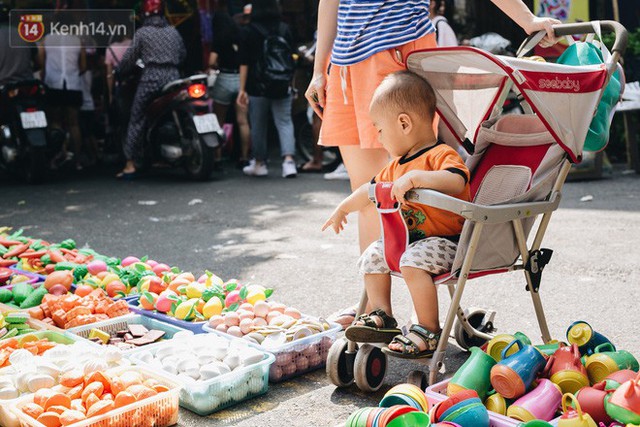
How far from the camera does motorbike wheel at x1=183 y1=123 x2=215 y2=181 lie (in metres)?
9.38

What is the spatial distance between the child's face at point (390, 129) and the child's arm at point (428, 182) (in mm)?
257

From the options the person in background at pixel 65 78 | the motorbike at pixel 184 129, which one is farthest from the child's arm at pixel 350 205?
the person in background at pixel 65 78

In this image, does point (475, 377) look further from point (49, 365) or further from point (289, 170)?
point (289, 170)

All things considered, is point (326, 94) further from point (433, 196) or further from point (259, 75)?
point (259, 75)

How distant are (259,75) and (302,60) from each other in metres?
1.67

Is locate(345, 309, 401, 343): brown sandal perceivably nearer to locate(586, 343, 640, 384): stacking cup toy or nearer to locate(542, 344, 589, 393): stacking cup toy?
locate(542, 344, 589, 393): stacking cup toy

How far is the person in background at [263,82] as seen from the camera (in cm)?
955

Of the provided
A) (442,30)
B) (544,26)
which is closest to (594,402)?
(544,26)

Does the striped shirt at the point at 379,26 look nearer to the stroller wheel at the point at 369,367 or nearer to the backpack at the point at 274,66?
the stroller wheel at the point at 369,367

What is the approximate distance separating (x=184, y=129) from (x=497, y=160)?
638 cm

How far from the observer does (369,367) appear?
10.9 ft

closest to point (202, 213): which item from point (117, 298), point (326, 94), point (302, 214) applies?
point (302, 214)

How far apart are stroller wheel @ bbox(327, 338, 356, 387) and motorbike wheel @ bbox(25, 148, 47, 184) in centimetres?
701

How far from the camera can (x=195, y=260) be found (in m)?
5.93
